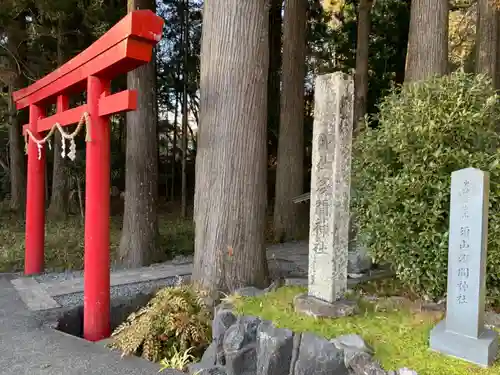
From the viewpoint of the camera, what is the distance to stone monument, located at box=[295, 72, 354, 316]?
10.9ft

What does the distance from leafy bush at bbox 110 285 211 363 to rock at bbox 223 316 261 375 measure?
603 mm

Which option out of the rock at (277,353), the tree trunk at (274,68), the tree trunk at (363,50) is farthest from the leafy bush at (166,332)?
the tree trunk at (274,68)

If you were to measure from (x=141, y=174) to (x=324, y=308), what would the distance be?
187 inches

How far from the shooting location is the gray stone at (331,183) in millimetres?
3314

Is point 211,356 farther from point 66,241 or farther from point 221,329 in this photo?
point 66,241

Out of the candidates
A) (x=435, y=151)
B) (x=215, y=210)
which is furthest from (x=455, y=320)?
(x=215, y=210)

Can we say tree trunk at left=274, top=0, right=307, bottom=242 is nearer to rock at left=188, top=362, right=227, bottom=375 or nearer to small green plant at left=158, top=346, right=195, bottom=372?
small green plant at left=158, top=346, right=195, bottom=372

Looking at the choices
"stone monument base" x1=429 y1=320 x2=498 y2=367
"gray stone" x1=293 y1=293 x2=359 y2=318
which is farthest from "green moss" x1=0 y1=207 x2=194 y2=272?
"stone monument base" x1=429 y1=320 x2=498 y2=367

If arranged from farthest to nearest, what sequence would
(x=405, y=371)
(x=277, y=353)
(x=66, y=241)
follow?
(x=66, y=241) → (x=277, y=353) → (x=405, y=371)

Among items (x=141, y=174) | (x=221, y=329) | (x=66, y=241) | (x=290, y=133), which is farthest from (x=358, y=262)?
(x=66, y=241)

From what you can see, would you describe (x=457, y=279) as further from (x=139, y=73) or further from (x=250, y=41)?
(x=139, y=73)

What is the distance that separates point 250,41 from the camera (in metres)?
4.70

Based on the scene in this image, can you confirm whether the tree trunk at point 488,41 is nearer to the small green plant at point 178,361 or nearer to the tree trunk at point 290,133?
the tree trunk at point 290,133

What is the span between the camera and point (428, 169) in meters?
3.76
